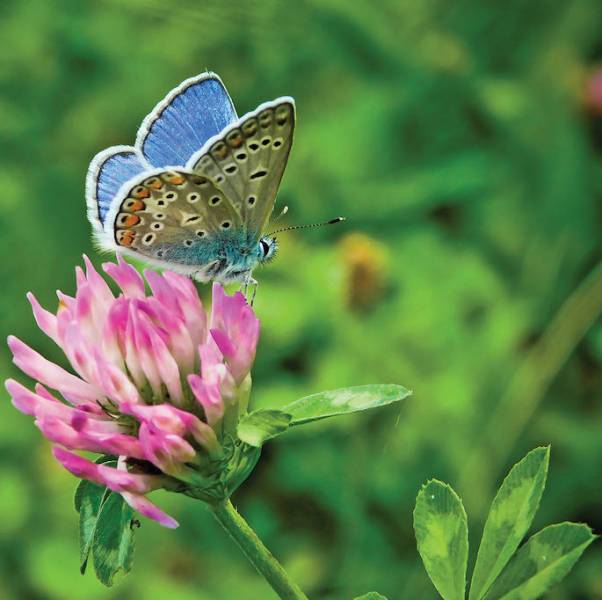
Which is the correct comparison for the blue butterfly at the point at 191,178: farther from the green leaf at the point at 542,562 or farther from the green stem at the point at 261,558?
the green leaf at the point at 542,562

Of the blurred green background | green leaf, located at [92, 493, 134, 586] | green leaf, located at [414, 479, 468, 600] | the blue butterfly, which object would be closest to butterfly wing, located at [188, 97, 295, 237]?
the blue butterfly

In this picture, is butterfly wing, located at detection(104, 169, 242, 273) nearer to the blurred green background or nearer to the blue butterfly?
the blue butterfly

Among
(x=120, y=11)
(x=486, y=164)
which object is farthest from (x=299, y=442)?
(x=120, y=11)

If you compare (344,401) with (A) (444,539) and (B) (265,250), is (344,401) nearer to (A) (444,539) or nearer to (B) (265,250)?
(A) (444,539)

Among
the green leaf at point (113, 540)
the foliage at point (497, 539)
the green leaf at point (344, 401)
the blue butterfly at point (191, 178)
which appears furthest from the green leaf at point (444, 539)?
the blue butterfly at point (191, 178)

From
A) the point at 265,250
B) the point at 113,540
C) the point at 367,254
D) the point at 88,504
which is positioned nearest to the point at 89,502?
the point at 88,504
